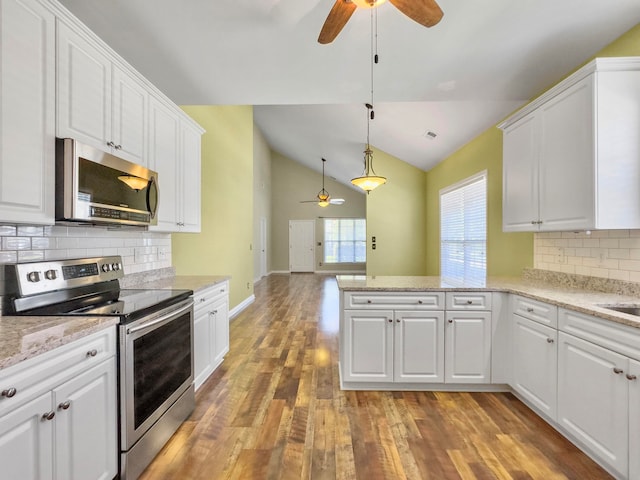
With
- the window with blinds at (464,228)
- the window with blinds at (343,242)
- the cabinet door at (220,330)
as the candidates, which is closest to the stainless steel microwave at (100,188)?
the cabinet door at (220,330)

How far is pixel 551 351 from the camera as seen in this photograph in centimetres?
200

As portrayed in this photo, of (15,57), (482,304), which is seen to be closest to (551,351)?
(482,304)

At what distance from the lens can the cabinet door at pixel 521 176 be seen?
2.45 meters

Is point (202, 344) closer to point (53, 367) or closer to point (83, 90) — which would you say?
point (53, 367)

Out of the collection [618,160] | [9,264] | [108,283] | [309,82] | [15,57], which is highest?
[309,82]

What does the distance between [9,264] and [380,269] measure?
5.62 meters

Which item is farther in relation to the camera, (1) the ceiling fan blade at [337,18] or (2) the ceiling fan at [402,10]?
(1) the ceiling fan blade at [337,18]

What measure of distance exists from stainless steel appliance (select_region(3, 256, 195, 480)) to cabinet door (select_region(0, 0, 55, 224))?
1.24ft

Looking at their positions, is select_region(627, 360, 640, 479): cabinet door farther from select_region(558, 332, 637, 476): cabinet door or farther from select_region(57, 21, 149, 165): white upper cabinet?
select_region(57, 21, 149, 165): white upper cabinet

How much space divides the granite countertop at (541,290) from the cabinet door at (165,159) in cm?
155

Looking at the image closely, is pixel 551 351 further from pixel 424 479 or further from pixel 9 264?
pixel 9 264

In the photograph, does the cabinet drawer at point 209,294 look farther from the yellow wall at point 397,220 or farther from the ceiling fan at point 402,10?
the yellow wall at point 397,220

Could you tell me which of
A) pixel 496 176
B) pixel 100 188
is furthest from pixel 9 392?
pixel 496 176

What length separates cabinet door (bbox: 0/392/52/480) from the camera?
1.00 meters
